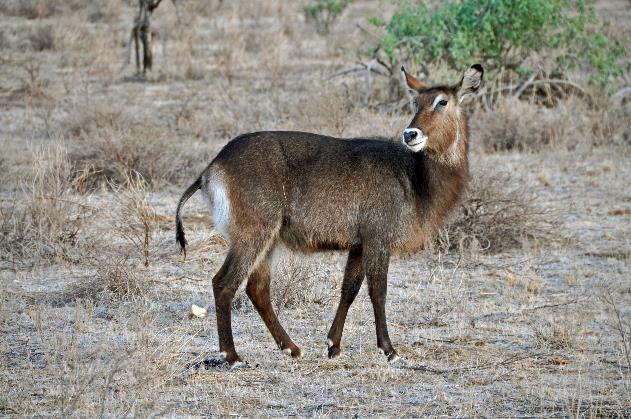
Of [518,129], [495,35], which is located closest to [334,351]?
[518,129]

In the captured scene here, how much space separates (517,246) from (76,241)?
4.07 meters

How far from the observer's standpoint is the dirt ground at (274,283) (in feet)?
18.6

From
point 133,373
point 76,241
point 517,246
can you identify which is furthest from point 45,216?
point 517,246

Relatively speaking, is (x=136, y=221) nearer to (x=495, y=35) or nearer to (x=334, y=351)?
(x=334, y=351)

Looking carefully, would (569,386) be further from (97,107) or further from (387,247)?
(97,107)

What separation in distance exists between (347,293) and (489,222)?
Answer: 10.1ft

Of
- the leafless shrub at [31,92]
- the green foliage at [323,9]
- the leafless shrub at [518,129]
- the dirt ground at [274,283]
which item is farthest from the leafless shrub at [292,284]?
the green foliage at [323,9]

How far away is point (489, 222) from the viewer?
9.26m

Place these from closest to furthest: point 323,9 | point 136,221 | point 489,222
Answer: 1. point 136,221
2. point 489,222
3. point 323,9

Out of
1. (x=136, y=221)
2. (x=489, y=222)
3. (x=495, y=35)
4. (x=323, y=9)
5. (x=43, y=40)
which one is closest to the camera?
(x=136, y=221)

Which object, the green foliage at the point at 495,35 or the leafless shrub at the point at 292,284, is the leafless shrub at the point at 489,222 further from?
the green foliage at the point at 495,35

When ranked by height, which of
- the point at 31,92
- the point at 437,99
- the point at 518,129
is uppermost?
the point at 437,99

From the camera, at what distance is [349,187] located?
640 centimetres

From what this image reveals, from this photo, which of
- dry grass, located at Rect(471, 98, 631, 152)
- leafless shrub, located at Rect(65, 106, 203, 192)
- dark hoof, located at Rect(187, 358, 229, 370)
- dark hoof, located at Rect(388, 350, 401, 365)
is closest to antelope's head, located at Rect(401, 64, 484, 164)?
dark hoof, located at Rect(388, 350, 401, 365)
